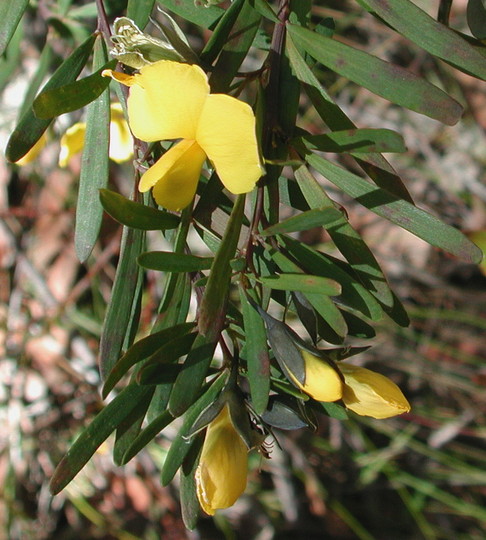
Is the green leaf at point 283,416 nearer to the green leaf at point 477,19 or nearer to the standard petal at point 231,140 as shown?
the standard petal at point 231,140

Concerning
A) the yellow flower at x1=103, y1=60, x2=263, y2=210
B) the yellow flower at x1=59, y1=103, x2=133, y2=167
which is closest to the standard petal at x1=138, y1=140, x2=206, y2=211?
the yellow flower at x1=103, y1=60, x2=263, y2=210

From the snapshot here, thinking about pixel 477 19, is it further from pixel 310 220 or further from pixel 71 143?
pixel 71 143

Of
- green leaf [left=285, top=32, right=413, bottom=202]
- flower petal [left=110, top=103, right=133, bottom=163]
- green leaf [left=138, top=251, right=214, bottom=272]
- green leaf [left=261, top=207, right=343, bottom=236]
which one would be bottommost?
flower petal [left=110, top=103, right=133, bottom=163]

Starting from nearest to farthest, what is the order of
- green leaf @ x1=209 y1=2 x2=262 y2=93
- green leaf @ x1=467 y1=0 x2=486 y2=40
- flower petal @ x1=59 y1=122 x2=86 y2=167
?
green leaf @ x1=209 y1=2 x2=262 y2=93
green leaf @ x1=467 y1=0 x2=486 y2=40
flower petal @ x1=59 y1=122 x2=86 y2=167

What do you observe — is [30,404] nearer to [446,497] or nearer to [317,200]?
[446,497]

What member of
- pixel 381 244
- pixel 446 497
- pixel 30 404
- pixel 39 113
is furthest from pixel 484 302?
pixel 39 113

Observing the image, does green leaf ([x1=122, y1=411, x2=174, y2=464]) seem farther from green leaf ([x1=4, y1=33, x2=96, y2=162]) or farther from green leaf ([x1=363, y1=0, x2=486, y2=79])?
green leaf ([x1=363, y1=0, x2=486, y2=79])
